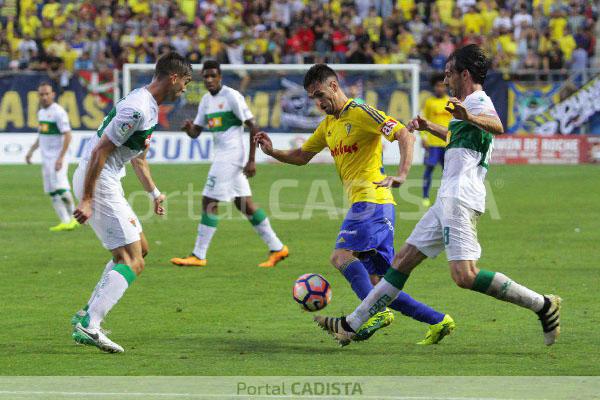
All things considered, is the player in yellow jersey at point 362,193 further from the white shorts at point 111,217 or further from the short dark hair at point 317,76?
the white shorts at point 111,217

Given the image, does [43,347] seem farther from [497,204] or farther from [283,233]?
[497,204]

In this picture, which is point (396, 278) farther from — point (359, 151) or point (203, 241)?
point (203, 241)

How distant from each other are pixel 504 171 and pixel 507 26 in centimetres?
653

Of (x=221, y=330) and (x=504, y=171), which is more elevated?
(x=221, y=330)

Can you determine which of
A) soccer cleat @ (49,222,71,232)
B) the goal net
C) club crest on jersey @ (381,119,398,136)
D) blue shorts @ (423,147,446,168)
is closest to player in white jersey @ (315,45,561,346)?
club crest on jersey @ (381,119,398,136)

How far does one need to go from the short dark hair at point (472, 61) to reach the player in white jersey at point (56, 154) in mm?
10515

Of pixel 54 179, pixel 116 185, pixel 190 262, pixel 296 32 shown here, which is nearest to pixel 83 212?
pixel 116 185

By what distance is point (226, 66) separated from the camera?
2880 centimetres

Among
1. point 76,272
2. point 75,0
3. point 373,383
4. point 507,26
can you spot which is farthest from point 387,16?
point 373,383

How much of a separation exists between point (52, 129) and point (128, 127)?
10.2 m

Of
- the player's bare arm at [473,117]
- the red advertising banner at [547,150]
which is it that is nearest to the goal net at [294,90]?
the red advertising banner at [547,150]

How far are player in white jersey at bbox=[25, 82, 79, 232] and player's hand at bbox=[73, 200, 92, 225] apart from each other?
9.31 meters

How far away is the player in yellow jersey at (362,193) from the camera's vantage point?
8773 mm

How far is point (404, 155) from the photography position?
8539mm
